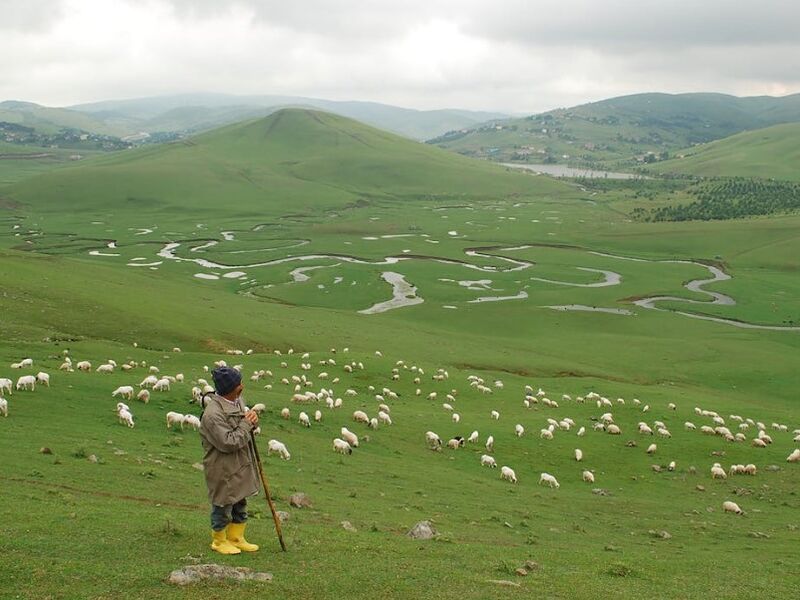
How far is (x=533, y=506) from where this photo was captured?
27.8m

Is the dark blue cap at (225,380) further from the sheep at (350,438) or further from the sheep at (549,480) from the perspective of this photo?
the sheep at (549,480)

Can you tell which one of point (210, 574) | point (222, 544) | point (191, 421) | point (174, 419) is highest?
point (210, 574)

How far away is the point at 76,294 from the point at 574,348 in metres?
52.1

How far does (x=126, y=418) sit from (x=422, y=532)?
1571 centimetres

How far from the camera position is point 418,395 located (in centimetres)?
4825

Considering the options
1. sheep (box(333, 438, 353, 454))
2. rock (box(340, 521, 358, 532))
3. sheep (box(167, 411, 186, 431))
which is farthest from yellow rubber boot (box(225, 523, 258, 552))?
sheep (box(333, 438, 353, 454))

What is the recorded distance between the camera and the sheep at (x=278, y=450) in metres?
29.1

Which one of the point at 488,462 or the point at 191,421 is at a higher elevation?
the point at 191,421

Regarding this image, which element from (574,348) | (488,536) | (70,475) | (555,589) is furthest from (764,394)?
(70,475)

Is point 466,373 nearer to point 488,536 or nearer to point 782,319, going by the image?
point 488,536

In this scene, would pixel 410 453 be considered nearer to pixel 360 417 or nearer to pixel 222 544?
pixel 360 417

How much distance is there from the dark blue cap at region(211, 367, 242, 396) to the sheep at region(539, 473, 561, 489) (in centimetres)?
2121

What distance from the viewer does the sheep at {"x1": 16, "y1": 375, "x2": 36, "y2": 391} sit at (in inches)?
1273

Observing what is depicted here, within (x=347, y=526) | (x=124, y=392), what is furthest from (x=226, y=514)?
(x=124, y=392)
